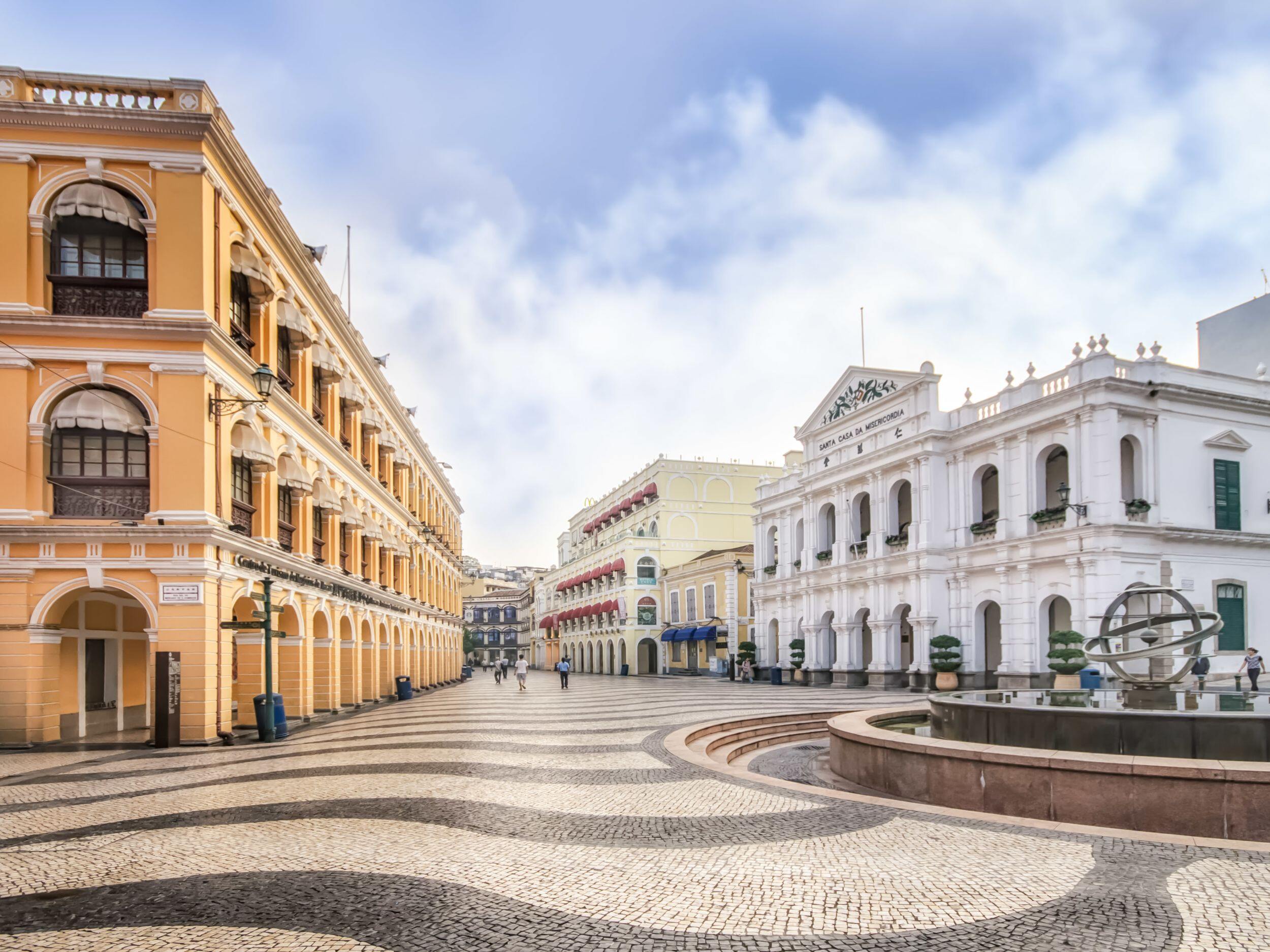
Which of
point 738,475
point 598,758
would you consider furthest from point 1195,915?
point 738,475

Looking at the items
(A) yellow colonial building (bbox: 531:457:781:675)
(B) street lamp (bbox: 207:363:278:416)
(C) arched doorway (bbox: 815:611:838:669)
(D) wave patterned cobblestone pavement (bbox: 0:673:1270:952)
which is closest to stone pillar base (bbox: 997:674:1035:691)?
(C) arched doorway (bbox: 815:611:838:669)

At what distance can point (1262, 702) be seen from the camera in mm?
10750

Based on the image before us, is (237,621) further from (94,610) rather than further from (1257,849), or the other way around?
(1257,849)

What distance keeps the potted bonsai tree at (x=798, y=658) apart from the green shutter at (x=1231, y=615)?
643 inches

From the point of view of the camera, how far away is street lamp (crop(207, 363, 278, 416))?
15.8m

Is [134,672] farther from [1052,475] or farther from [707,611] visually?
[707,611]

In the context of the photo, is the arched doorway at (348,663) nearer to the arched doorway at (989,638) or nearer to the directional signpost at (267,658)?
the directional signpost at (267,658)

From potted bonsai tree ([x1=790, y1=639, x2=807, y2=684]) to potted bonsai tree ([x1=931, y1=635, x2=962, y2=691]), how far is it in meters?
9.34

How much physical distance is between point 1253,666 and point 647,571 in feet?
136

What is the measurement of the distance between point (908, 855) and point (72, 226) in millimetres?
18679

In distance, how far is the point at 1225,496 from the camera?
26297 millimetres

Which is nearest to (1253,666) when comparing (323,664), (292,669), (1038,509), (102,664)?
(1038,509)

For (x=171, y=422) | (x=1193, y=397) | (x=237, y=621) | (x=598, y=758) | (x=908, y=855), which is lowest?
(x=598, y=758)

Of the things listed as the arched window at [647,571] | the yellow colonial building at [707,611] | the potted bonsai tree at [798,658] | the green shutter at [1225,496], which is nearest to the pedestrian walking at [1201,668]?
the green shutter at [1225,496]
